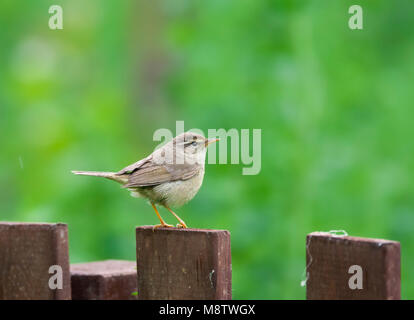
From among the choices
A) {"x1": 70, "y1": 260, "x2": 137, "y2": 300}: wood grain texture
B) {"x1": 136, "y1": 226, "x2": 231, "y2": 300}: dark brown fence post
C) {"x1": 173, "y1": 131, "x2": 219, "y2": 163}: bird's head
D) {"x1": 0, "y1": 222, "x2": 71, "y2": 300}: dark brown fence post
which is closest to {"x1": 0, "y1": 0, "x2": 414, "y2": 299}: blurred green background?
{"x1": 173, "y1": 131, "x2": 219, "y2": 163}: bird's head

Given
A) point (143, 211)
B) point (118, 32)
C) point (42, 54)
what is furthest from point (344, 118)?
point (118, 32)

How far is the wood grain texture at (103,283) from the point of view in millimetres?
3762

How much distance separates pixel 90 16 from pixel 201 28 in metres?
5.36

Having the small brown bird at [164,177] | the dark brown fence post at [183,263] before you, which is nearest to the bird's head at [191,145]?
the small brown bird at [164,177]

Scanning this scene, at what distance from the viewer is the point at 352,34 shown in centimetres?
714

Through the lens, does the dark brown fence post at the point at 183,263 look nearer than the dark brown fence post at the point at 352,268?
No

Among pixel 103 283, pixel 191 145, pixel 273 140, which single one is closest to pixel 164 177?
pixel 191 145

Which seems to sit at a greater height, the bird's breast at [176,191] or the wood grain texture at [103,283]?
the bird's breast at [176,191]

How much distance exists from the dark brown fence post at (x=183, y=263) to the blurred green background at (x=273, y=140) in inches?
118

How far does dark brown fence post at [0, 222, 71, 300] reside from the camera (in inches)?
130

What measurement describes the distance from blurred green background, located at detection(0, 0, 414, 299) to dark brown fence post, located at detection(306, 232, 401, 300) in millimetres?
3260

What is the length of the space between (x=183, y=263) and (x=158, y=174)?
5.24 feet

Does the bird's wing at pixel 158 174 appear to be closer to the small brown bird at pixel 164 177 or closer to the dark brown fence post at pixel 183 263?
the small brown bird at pixel 164 177
